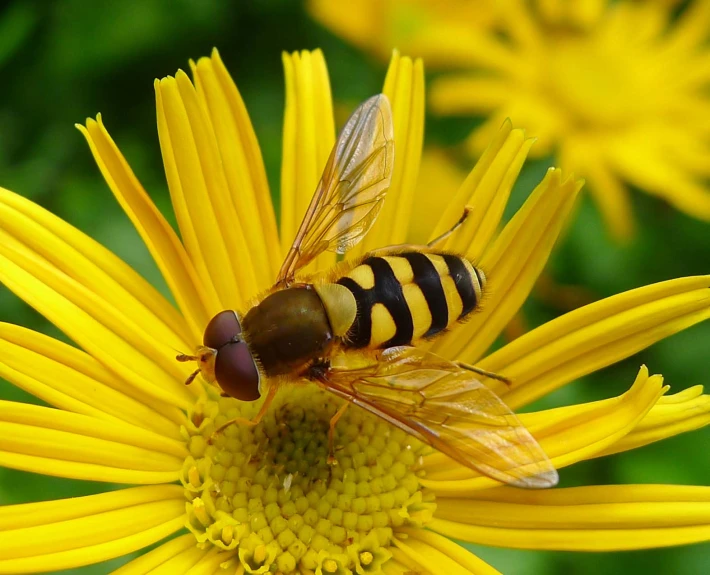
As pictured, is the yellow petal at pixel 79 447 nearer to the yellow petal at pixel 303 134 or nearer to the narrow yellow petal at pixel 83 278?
the narrow yellow petal at pixel 83 278

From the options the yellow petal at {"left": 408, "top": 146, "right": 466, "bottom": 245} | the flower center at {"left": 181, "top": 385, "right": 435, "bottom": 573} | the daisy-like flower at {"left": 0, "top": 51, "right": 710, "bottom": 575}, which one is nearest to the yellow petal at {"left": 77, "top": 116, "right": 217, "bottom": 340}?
the daisy-like flower at {"left": 0, "top": 51, "right": 710, "bottom": 575}

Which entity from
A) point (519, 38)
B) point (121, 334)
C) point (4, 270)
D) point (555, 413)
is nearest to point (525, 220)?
point (555, 413)

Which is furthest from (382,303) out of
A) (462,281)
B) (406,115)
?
(406,115)

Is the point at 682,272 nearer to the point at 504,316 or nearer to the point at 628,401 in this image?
the point at 504,316

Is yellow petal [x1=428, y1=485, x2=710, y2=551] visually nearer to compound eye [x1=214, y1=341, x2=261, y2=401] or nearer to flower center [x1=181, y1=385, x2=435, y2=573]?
flower center [x1=181, y1=385, x2=435, y2=573]

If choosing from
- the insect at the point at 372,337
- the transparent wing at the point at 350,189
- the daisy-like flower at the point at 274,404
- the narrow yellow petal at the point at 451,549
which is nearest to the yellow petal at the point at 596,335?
the daisy-like flower at the point at 274,404
